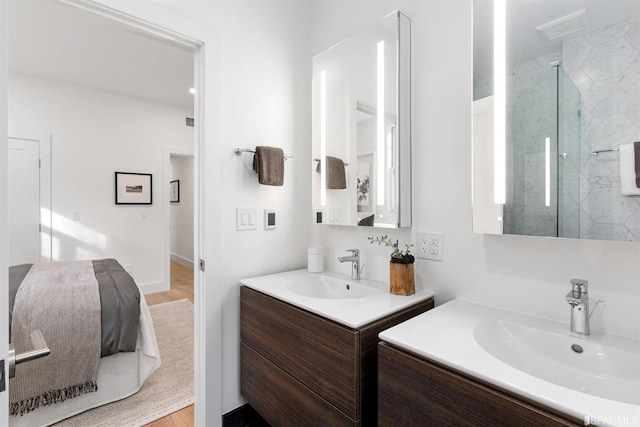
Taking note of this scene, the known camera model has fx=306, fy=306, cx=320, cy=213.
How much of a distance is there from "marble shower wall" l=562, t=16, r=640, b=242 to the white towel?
11mm

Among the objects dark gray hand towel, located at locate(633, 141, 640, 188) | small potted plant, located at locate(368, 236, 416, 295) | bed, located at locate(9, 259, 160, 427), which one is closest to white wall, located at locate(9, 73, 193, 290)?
bed, located at locate(9, 259, 160, 427)

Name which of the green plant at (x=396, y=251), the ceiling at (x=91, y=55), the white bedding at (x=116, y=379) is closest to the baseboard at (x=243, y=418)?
the white bedding at (x=116, y=379)

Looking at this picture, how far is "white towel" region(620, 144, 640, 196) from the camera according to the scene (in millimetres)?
900

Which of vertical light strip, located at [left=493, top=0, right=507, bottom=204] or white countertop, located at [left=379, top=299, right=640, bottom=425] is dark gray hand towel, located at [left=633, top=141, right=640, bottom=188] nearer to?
vertical light strip, located at [left=493, top=0, right=507, bottom=204]

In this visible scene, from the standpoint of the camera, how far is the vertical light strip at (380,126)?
4.99 ft

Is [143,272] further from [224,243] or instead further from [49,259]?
[224,243]

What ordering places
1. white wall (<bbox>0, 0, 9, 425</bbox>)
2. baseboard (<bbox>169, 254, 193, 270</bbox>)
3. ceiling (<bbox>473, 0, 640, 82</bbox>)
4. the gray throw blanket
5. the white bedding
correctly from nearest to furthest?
white wall (<bbox>0, 0, 9, 425</bbox>)
ceiling (<bbox>473, 0, 640, 82</bbox>)
the gray throw blanket
the white bedding
baseboard (<bbox>169, 254, 193, 270</bbox>)

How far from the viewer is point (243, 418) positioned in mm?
1691

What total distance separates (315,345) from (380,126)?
1053 mm

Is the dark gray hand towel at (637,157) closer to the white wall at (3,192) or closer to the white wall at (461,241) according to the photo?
the white wall at (461,241)

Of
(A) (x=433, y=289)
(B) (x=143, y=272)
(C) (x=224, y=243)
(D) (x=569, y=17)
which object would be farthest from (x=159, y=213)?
(D) (x=569, y=17)

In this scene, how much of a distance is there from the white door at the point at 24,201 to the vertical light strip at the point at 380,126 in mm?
3882

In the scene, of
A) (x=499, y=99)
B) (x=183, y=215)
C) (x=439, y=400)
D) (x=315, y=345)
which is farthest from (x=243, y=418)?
(x=183, y=215)

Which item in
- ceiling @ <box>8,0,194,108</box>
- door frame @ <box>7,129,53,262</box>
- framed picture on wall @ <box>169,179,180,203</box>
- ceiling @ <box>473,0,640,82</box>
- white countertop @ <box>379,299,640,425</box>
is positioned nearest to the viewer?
white countertop @ <box>379,299,640,425</box>
